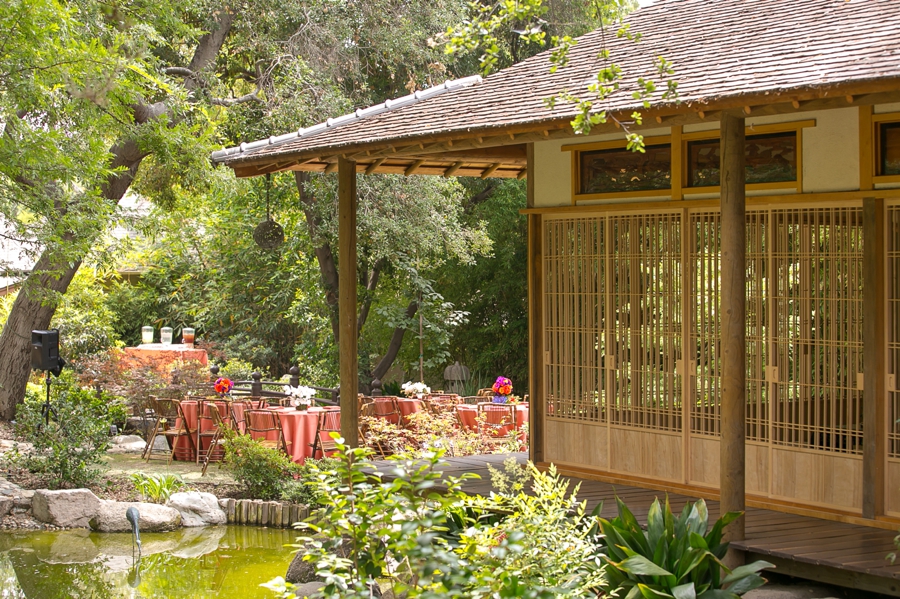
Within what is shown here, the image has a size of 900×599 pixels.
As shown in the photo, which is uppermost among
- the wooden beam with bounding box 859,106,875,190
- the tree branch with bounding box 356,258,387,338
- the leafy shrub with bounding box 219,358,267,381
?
the wooden beam with bounding box 859,106,875,190

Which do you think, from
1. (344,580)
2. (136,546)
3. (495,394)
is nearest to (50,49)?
(136,546)

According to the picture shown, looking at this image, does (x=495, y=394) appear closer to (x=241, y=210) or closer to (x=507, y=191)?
(x=507, y=191)

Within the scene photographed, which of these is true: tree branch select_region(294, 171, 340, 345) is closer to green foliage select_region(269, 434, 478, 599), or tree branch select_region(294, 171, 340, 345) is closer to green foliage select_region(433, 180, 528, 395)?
green foliage select_region(433, 180, 528, 395)

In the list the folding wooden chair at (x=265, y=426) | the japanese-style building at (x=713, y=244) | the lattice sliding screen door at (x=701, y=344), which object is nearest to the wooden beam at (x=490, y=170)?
the japanese-style building at (x=713, y=244)

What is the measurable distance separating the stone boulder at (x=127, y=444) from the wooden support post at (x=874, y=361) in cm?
1076

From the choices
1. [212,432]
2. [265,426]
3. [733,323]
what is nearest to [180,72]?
[212,432]

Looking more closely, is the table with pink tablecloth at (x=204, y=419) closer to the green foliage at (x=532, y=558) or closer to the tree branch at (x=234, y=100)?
the tree branch at (x=234, y=100)

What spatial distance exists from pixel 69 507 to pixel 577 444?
5.87 m

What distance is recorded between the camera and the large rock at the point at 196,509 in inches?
423

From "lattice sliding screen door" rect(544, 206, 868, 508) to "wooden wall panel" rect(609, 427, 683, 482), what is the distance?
0.03 feet

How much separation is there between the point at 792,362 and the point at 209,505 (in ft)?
22.0

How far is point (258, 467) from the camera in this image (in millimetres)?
10945

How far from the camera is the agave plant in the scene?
5.36 m

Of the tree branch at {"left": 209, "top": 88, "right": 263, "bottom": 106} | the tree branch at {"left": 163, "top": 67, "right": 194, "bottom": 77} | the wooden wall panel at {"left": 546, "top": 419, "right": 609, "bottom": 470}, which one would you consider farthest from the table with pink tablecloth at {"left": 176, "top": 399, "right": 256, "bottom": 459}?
the wooden wall panel at {"left": 546, "top": 419, "right": 609, "bottom": 470}
